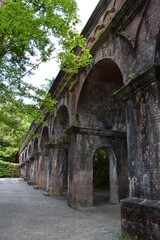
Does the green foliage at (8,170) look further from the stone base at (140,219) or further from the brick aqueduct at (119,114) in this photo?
the stone base at (140,219)

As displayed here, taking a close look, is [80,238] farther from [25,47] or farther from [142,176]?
[25,47]

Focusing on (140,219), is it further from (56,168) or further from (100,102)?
(56,168)

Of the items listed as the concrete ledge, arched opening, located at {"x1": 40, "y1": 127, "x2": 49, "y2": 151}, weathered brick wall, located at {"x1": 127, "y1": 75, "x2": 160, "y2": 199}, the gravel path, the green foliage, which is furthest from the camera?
the green foliage

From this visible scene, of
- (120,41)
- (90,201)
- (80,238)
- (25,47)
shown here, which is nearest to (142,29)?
(120,41)

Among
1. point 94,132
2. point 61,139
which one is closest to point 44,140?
point 61,139

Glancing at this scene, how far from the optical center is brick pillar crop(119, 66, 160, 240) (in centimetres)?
416

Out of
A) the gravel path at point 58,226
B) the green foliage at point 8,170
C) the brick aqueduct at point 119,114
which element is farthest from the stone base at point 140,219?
the green foliage at point 8,170

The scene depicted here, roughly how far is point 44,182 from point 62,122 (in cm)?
687

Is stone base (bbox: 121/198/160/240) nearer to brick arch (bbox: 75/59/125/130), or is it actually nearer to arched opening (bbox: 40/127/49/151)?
brick arch (bbox: 75/59/125/130)

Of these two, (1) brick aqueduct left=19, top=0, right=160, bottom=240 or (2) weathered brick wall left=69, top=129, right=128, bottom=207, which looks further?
(2) weathered brick wall left=69, top=129, right=128, bottom=207

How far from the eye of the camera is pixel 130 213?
15.2 feet

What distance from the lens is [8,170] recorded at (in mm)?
37781

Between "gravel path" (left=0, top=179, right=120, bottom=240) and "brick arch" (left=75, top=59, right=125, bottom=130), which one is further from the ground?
"brick arch" (left=75, top=59, right=125, bottom=130)

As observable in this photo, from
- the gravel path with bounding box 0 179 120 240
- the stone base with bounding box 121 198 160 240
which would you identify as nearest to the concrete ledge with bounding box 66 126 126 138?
the gravel path with bounding box 0 179 120 240
